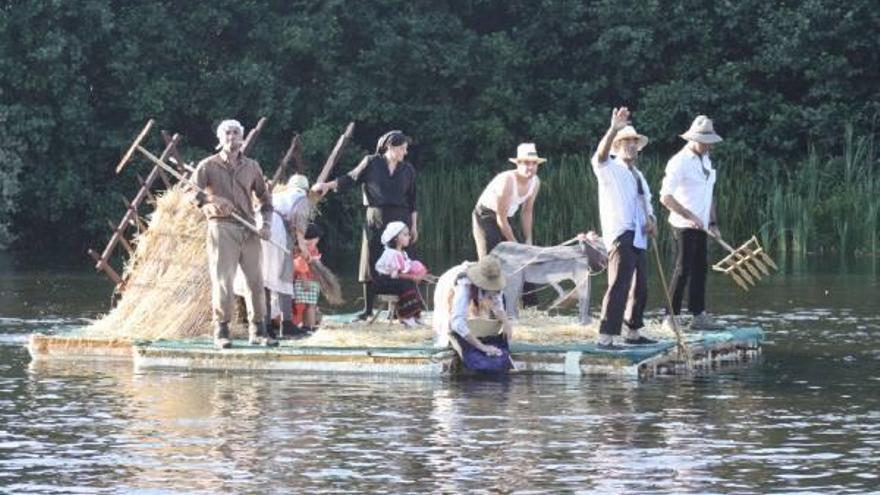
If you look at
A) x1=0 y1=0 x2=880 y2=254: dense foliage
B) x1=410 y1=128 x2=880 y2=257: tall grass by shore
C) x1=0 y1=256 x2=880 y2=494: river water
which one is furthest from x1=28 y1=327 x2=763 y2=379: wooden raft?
x1=0 y1=0 x2=880 y2=254: dense foliage

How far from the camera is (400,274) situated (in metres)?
20.1

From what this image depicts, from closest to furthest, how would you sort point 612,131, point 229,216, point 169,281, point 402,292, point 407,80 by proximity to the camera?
point 612,131 → point 229,216 → point 402,292 → point 169,281 → point 407,80

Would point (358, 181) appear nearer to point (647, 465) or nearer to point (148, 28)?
point (647, 465)

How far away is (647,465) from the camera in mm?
14070

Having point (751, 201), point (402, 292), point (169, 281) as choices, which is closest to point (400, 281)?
point (402, 292)

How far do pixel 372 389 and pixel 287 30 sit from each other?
24332 millimetres

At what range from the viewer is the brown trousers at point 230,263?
747 inches

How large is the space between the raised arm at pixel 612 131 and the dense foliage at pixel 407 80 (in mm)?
21958

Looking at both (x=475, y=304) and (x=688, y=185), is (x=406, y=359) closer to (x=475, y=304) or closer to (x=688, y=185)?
(x=475, y=304)

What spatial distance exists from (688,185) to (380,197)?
2602 mm

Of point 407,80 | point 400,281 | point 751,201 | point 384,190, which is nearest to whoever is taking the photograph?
point 400,281

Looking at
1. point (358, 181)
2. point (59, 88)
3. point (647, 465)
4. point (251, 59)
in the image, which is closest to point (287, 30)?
point (251, 59)

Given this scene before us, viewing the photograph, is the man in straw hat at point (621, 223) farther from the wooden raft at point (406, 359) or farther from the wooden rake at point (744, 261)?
the wooden rake at point (744, 261)

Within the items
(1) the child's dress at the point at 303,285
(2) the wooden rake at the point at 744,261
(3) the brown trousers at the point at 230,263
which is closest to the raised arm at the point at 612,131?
(2) the wooden rake at the point at 744,261
